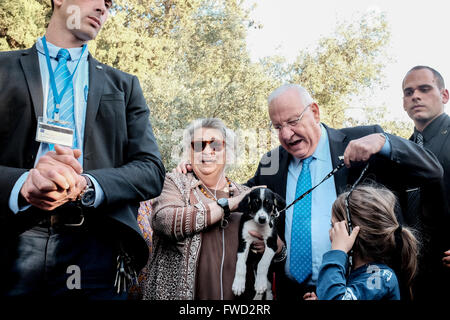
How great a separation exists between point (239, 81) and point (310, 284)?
1469 cm

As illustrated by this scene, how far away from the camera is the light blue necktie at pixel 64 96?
6.66 ft

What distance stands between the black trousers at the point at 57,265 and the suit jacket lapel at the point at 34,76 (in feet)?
2.05

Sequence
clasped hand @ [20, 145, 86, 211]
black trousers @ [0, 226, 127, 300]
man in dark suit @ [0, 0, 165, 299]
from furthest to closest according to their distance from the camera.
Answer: black trousers @ [0, 226, 127, 300] → man in dark suit @ [0, 0, 165, 299] → clasped hand @ [20, 145, 86, 211]

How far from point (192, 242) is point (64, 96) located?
64.3 inches

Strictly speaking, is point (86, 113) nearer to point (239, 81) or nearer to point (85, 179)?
point (85, 179)

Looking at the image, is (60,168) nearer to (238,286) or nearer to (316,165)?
(238,286)

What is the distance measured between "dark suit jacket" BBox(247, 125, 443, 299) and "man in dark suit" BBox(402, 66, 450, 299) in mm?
223

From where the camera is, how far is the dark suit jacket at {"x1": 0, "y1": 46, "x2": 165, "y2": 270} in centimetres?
183

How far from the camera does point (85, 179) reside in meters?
1.75

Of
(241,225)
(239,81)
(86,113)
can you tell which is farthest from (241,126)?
(86,113)

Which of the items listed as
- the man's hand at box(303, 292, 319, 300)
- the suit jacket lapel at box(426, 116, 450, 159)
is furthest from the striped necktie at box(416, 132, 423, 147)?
the man's hand at box(303, 292, 319, 300)

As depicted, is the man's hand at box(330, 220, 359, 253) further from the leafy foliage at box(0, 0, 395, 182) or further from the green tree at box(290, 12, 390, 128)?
the green tree at box(290, 12, 390, 128)

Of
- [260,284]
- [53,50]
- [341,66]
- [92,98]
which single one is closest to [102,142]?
[92,98]

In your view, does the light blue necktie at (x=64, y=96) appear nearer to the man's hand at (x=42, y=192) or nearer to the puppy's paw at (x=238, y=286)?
the man's hand at (x=42, y=192)
